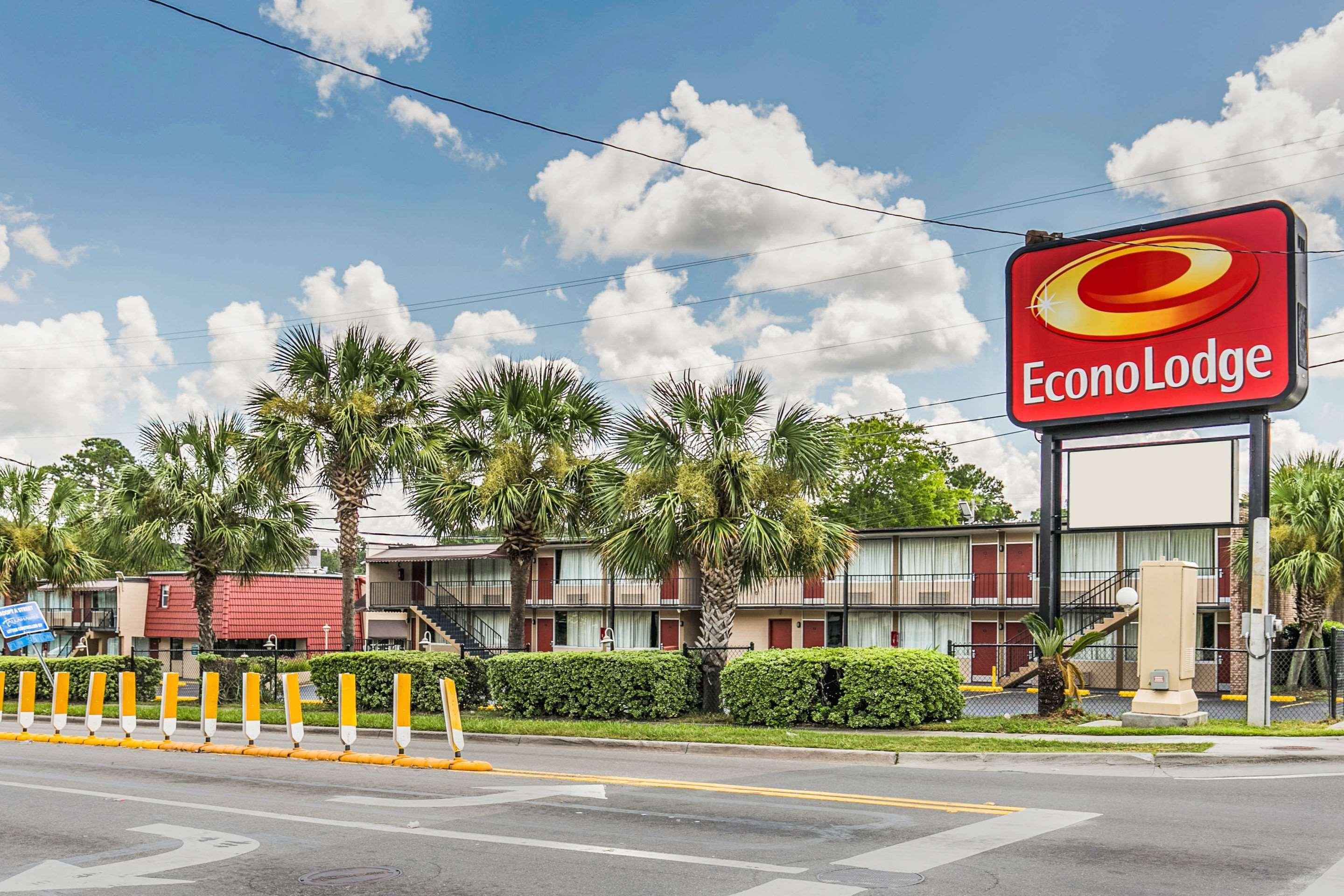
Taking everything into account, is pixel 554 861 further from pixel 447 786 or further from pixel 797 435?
pixel 797 435

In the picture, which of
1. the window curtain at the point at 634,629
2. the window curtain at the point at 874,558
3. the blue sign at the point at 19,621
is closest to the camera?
the blue sign at the point at 19,621

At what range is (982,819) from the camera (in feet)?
32.7

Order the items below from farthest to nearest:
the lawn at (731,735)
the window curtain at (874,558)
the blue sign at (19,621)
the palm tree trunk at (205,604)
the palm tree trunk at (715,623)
→ the window curtain at (874,558), the palm tree trunk at (205,604), the blue sign at (19,621), the palm tree trunk at (715,623), the lawn at (731,735)

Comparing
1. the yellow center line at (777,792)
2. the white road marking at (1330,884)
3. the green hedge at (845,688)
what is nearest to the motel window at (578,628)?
the green hedge at (845,688)

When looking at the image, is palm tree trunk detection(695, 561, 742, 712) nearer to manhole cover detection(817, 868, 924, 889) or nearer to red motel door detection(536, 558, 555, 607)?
manhole cover detection(817, 868, 924, 889)

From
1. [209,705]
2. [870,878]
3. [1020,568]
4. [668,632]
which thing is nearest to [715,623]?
[209,705]

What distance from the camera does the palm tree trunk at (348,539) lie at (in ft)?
91.2

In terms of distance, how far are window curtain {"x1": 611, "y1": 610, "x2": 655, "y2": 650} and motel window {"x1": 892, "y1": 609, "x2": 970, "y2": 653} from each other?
31.4ft

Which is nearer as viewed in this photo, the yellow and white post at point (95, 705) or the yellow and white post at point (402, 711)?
the yellow and white post at point (402, 711)

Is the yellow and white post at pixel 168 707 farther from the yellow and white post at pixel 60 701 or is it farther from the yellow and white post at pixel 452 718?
the yellow and white post at pixel 452 718

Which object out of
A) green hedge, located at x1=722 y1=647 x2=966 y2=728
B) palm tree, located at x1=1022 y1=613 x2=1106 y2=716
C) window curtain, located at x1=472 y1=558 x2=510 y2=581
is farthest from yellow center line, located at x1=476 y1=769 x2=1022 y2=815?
window curtain, located at x1=472 y1=558 x2=510 y2=581

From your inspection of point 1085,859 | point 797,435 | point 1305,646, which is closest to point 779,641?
point 1305,646

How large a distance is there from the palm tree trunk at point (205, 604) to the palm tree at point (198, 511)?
0.08ft

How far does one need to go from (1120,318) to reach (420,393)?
55.4 ft
